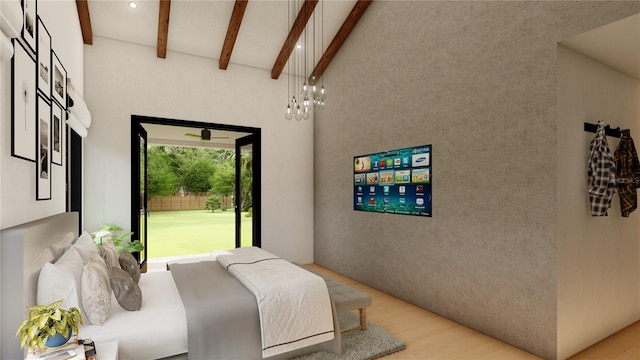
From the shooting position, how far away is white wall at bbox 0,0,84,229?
168 centimetres

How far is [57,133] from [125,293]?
1.43 m

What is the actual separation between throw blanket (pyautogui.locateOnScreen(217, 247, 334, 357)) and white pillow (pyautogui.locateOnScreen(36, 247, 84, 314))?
107cm

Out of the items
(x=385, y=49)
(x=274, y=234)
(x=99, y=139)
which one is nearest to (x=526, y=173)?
(x=385, y=49)

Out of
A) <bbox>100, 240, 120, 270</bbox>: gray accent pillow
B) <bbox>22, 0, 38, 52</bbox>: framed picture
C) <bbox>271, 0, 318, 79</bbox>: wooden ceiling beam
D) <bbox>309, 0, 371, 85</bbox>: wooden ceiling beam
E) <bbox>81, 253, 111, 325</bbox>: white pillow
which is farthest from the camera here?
<bbox>309, 0, 371, 85</bbox>: wooden ceiling beam

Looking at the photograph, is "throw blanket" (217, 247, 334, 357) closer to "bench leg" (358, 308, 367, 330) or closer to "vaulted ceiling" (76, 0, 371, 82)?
"bench leg" (358, 308, 367, 330)

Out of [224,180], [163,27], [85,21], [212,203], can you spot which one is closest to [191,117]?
[163,27]

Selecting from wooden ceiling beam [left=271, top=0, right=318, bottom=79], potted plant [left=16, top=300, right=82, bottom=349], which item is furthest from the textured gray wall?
potted plant [left=16, top=300, right=82, bottom=349]

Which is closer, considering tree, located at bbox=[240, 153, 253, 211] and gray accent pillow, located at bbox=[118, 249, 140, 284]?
gray accent pillow, located at bbox=[118, 249, 140, 284]

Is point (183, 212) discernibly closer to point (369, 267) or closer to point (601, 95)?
point (369, 267)

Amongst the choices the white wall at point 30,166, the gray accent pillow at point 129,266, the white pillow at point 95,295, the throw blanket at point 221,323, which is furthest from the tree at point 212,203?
the white pillow at point 95,295

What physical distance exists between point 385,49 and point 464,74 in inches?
49.8

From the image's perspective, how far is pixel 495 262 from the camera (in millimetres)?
2873

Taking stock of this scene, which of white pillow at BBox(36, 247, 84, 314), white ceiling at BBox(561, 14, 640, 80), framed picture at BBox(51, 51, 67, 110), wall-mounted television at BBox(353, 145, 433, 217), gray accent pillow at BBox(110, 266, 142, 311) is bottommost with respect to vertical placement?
gray accent pillow at BBox(110, 266, 142, 311)

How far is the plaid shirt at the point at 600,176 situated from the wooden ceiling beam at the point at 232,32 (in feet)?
12.3
